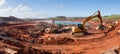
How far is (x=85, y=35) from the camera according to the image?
3981 cm

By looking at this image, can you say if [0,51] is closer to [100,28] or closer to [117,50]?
[117,50]


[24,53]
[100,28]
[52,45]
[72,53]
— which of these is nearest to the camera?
[24,53]

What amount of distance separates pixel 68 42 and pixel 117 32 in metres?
7.12

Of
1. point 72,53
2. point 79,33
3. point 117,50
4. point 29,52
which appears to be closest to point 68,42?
point 79,33

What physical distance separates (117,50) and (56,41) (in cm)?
1467

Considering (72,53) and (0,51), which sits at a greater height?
(0,51)

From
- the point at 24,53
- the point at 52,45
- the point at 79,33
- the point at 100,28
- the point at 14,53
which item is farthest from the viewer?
the point at 100,28

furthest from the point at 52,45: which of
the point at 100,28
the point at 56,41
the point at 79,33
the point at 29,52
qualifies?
the point at 100,28

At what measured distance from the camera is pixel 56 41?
33.7m

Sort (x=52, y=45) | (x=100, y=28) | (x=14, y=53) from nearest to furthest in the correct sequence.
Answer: (x=14, y=53)
(x=52, y=45)
(x=100, y=28)

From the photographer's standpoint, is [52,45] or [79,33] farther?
[79,33]

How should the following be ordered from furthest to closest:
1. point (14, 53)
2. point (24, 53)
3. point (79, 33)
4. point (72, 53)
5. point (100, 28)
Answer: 1. point (100, 28)
2. point (79, 33)
3. point (72, 53)
4. point (24, 53)
5. point (14, 53)

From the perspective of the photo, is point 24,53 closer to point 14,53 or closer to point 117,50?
point 14,53

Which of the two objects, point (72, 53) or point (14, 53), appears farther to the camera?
point (72, 53)
